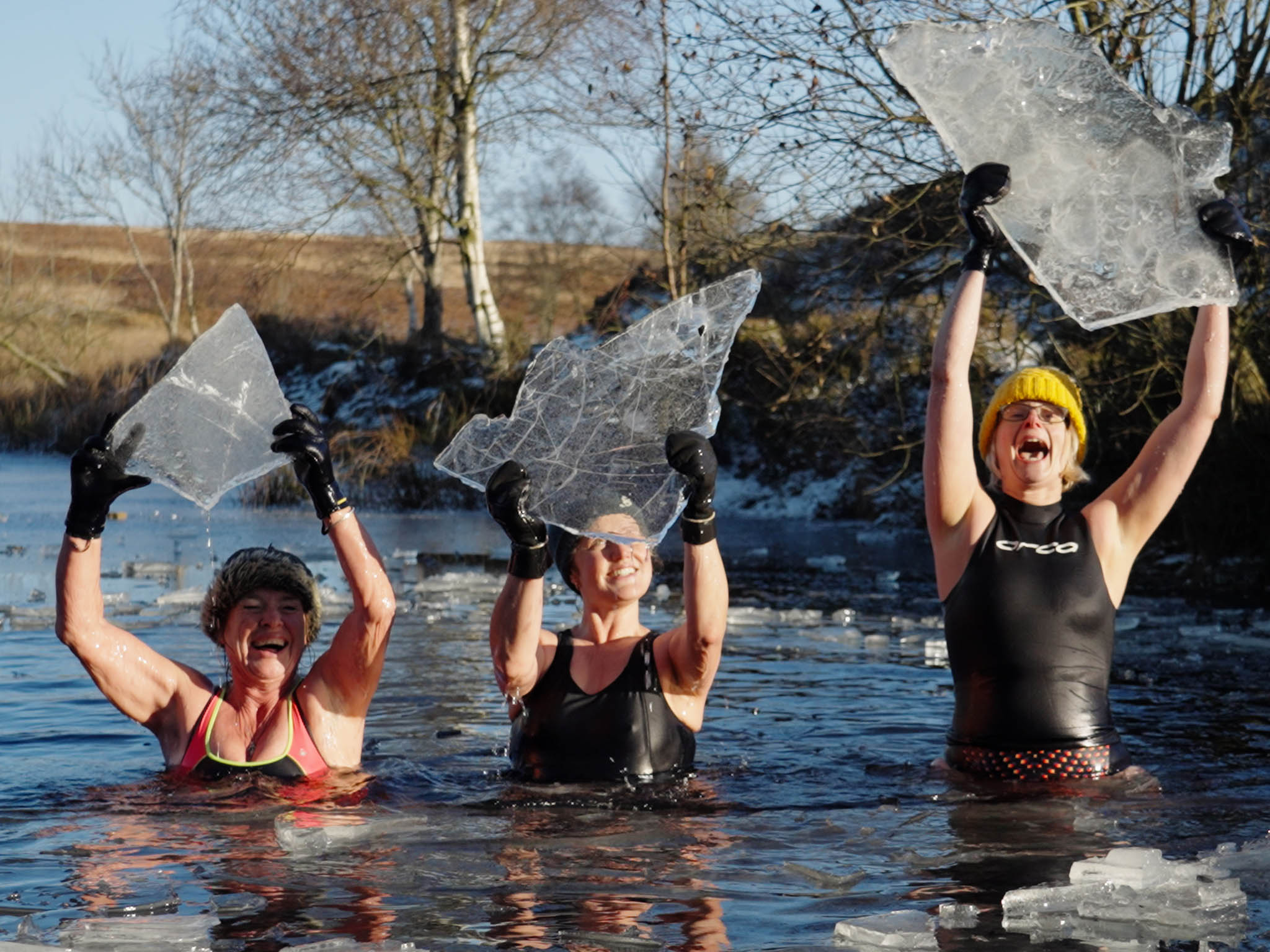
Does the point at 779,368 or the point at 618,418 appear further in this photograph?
the point at 779,368

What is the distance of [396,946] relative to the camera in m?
2.89

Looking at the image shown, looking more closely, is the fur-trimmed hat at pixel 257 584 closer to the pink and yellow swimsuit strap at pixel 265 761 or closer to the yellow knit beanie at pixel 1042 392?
the pink and yellow swimsuit strap at pixel 265 761

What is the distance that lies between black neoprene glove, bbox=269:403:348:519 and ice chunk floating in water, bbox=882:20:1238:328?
193 centimetres

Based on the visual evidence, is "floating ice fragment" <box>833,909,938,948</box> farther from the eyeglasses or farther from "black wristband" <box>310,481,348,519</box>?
"black wristband" <box>310,481,348,519</box>

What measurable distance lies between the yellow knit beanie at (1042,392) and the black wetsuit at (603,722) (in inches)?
47.8

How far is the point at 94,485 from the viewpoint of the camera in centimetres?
395

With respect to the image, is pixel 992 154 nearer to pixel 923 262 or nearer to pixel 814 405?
pixel 923 262

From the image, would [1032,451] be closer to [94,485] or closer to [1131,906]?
[1131,906]

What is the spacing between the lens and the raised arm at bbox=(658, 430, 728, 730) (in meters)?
3.78

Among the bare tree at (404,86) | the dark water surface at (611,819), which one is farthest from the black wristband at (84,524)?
the bare tree at (404,86)

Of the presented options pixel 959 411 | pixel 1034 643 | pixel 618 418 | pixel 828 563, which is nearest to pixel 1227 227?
pixel 959 411

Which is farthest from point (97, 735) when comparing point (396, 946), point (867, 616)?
point (867, 616)

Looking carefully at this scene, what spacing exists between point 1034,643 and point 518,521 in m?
1.47

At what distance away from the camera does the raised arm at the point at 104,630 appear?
3.95m
